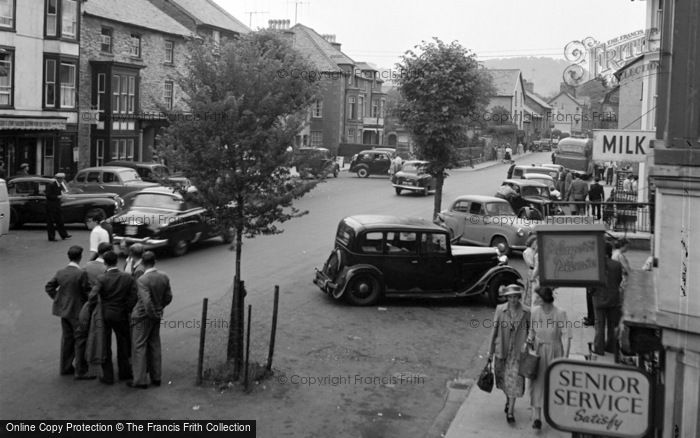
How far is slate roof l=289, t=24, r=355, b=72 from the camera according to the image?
6303 centimetres

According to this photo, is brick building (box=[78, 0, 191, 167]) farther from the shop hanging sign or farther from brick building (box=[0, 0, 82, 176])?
the shop hanging sign

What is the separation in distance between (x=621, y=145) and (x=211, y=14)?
4310 cm

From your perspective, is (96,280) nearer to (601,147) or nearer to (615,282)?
(615,282)

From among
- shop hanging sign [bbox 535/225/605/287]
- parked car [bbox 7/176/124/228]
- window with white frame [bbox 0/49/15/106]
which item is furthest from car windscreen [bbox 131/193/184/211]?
window with white frame [bbox 0/49/15/106]

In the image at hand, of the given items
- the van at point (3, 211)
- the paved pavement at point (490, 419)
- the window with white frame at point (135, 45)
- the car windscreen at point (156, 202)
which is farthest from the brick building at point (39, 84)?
the paved pavement at point (490, 419)

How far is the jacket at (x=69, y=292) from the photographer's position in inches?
404

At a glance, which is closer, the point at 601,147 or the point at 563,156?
the point at 601,147

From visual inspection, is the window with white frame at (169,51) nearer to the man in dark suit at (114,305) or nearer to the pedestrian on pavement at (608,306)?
the man in dark suit at (114,305)

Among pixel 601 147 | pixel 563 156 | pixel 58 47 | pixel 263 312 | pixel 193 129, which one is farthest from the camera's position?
pixel 563 156

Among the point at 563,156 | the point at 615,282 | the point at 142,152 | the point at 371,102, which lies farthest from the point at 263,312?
the point at 371,102

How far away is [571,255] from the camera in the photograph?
6.13 meters

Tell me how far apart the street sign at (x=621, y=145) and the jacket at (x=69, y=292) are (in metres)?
8.41

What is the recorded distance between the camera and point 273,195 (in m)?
11.1

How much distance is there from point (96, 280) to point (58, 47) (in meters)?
28.2
